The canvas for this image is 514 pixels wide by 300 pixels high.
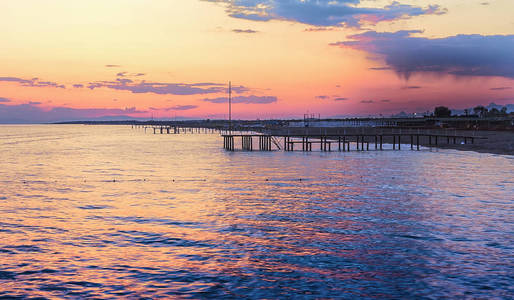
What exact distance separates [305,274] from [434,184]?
2244 centimetres

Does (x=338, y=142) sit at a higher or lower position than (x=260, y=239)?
higher

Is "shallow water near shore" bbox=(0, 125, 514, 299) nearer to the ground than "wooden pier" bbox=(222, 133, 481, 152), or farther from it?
nearer to the ground

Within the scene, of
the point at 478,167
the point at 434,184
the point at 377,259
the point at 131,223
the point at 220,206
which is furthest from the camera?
the point at 478,167

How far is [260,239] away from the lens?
1634 cm

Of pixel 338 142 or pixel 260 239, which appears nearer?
pixel 260 239

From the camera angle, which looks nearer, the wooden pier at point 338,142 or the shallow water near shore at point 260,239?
the shallow water near shore at point 260,239

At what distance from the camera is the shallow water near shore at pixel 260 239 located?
38.0 feet

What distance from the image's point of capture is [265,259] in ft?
45.4

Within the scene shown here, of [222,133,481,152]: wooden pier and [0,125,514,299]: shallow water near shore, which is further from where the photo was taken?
[222,133,481,152]: wooden pier

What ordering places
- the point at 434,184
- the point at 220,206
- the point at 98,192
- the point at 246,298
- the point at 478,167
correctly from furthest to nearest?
the point at 478,167
the point at 434,184
the point at 98,192
the point at 220,206
the point at 246,298

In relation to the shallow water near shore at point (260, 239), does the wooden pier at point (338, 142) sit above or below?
above

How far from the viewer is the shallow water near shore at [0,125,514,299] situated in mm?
11594

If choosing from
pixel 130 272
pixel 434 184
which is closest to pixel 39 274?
pixel 130 272

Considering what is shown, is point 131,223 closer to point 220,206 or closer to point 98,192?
point 220,206
